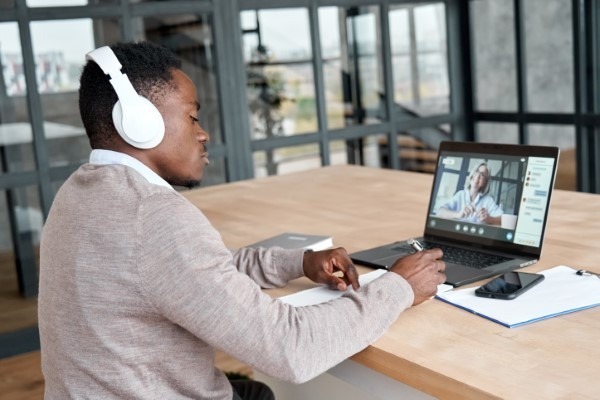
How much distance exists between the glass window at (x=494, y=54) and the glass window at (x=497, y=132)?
10 centimetres

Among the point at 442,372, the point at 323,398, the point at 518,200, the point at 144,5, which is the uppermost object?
the point at 144,5

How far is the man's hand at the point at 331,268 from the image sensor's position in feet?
5.23

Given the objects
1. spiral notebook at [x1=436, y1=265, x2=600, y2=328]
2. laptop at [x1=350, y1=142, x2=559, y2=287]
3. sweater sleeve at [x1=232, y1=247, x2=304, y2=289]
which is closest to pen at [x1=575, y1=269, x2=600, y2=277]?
spiral notebook at [x1=436, y1=265, x2=600, y2=328]

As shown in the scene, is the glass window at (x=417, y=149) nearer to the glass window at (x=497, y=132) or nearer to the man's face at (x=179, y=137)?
the glass window at (x=497, y=132)

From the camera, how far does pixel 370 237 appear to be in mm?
2068

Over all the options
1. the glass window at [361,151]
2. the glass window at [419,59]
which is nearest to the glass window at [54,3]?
the glass window at [361,151]

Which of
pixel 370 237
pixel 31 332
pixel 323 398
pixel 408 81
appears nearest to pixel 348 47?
pixel 408 81

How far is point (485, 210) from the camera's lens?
181 centimetres

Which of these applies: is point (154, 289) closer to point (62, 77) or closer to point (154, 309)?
point (154, 309)

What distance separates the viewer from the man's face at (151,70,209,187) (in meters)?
1.36

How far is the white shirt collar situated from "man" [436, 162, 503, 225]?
79 centimetres

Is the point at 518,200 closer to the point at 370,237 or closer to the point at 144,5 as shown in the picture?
the point at 370,237

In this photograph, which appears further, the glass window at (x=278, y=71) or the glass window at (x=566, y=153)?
the glass window at (x=566, y=153)

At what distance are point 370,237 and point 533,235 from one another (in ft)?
1.61
